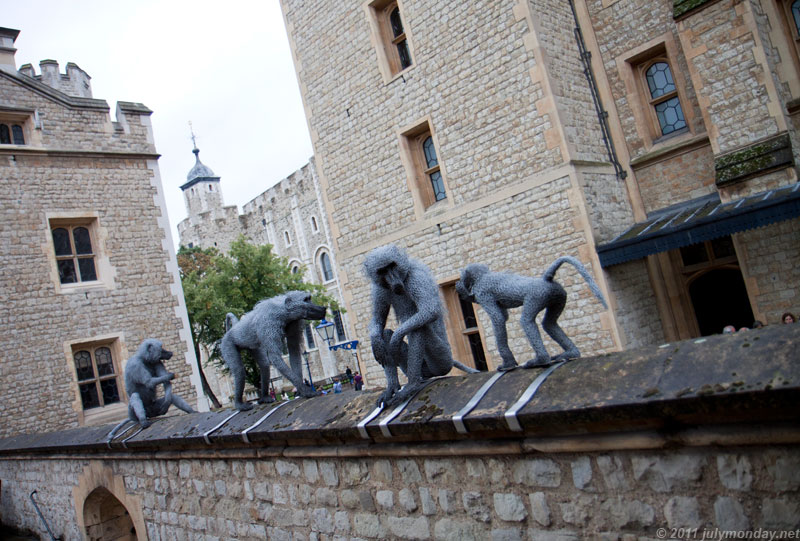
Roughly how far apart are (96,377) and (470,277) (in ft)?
37.3

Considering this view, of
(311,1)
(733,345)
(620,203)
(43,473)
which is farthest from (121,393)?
(733,345)

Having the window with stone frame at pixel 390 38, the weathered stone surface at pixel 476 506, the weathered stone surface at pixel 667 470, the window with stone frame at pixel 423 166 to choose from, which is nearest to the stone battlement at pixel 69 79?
the window with stone frame at pixel 390 38

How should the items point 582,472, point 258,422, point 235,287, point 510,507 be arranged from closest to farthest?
point 582,472, point 510,507, point 258,422, point 235,287

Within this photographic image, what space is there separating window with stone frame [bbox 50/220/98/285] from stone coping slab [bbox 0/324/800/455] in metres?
10.6

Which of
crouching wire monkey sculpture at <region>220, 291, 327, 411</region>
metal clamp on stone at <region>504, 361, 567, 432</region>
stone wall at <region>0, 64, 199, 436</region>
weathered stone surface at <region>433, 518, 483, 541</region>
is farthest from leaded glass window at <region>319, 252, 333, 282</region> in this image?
metal clamp on stone at <region>504, 361, 567, 432</region>

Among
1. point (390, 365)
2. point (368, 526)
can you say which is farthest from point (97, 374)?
point (390, 365)

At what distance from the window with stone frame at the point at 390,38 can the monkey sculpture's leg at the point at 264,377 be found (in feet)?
26.8

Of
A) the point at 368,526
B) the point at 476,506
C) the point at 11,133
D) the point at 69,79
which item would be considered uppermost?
the point at 69,79

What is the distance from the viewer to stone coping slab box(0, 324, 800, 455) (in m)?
2.20

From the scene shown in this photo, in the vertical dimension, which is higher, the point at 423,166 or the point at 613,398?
the point at 423,166

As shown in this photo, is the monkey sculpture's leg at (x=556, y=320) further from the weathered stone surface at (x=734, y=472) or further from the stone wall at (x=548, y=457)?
the weathered stone surface at (x=734, y=472)

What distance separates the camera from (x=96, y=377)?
511 inches

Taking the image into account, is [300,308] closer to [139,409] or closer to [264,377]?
[264,377]

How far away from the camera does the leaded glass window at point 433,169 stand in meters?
12.1
